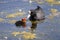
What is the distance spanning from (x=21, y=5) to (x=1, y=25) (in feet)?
7.15

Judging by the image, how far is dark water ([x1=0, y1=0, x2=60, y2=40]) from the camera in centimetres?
1275

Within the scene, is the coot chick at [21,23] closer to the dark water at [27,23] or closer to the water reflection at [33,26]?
the dark water at [27,23]

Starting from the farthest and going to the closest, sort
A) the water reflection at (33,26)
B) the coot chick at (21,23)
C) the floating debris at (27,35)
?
the coot chick at (21,23), the water reflection at (33,26), the floating debris at (27,35)

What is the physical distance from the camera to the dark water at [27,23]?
41.8 feet

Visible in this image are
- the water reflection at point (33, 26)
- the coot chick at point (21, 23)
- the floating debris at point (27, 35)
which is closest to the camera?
the floating debris at point (27, 35)

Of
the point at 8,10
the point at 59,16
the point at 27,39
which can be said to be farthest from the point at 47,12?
the point at 27,39

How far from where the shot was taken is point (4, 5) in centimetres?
1547

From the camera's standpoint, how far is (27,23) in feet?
44.8

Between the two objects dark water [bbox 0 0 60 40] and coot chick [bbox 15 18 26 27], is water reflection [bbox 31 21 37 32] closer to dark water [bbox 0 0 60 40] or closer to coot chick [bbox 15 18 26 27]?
dark water [bbox 0 0 60 40]

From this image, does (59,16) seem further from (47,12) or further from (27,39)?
(27,39)

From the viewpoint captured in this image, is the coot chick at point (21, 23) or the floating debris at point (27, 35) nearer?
the floating debris at point (27, 35)

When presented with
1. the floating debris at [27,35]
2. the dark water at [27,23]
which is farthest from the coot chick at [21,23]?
the floating debris at [27,35]

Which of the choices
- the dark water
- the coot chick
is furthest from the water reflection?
the coot chick

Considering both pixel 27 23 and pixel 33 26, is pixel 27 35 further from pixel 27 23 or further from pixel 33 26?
pixel 27 23
